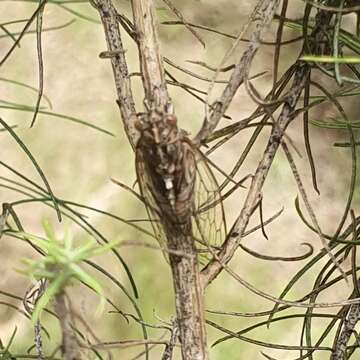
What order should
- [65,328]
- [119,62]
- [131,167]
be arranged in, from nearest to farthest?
[65,328] < [119,62] < [131,167]

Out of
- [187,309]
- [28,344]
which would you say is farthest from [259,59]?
[187,309]

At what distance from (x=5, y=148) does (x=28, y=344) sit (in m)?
0.17

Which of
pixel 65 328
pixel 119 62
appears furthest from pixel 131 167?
pixel 65 328

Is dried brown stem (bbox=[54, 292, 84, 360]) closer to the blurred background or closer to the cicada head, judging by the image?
the cicada head

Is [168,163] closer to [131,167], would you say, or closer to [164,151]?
[164,151]

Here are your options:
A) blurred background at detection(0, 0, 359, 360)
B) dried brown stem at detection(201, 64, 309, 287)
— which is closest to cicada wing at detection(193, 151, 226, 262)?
dried brown stem at detection(201, 64, 309, 287)

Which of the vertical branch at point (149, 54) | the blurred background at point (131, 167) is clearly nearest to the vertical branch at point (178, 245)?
the vertical branch at point (149, 54)

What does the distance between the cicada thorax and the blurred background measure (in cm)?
27

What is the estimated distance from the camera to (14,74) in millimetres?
631

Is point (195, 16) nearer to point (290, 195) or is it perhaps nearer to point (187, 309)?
point (290, 195)

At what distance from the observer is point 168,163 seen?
198mm

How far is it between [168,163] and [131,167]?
0.38 meters

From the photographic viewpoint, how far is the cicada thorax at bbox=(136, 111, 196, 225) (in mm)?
196

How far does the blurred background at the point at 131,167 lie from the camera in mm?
518
